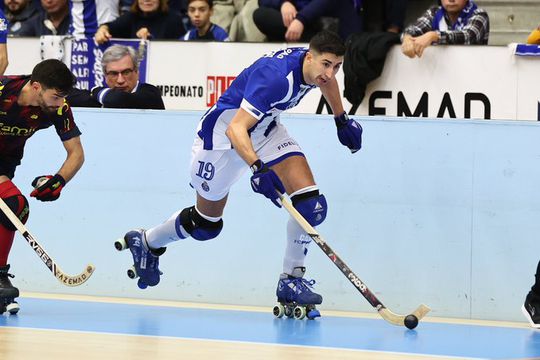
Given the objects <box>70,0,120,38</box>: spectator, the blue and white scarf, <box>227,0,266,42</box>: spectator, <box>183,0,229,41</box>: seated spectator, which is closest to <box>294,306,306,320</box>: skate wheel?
the blue and white scarf

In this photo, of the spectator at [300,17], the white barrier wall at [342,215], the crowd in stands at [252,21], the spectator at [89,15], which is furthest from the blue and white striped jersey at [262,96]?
the spectator at [89,15]

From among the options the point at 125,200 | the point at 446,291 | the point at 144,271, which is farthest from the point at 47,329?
the point at 446,291

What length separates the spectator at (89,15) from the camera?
8672 millimetres

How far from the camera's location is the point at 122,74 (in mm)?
7297

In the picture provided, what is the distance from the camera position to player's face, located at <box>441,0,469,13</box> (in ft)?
24.4

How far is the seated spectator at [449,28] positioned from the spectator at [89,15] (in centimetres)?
242

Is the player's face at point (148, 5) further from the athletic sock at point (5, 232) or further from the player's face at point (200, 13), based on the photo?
the athletic sock at point (5, 232)

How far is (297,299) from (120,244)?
3.37ft

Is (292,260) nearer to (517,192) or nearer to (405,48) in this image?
(517,192)

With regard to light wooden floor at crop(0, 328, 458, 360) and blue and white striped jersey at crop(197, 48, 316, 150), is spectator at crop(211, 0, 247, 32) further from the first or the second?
light wooden floor at crop(0, 328, 458, 360)

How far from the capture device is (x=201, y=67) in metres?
7.97

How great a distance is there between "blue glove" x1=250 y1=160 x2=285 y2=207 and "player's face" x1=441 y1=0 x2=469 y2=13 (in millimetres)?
2371

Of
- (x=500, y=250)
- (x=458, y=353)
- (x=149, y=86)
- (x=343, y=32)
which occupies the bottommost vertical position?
(x=458, y=353)

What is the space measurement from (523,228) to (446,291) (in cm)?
53
